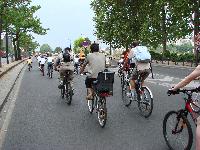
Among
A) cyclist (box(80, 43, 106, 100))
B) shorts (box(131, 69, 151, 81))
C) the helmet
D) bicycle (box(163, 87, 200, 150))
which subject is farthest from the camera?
the helmet

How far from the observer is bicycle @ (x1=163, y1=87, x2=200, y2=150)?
6438 millimetres

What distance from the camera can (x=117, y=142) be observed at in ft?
26.6

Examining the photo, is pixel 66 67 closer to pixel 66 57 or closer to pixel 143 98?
pixel 66 57

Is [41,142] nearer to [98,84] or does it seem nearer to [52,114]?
[98,84]

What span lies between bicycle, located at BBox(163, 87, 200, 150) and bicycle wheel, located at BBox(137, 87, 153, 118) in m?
3.11

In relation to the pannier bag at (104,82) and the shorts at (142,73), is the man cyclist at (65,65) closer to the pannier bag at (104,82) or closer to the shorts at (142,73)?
the shorts at (142,73)

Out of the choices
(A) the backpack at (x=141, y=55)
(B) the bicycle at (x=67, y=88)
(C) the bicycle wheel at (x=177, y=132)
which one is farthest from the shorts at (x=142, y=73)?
(C) the bicycle wheel at (x=177, y=132)

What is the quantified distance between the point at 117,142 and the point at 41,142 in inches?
53.8

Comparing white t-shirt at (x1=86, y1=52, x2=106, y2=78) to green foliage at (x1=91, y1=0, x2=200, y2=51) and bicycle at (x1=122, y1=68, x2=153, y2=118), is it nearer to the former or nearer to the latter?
bicycle at (x1=122, y1=68, x2=153, y2=118)

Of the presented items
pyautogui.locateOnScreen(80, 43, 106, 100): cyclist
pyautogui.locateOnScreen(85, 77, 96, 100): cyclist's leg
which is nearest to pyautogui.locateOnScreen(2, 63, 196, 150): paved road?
pyautogui.locateOnScreen(85, 77, 96, 100): cyclist's leg

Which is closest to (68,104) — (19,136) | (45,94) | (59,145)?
(45,94)

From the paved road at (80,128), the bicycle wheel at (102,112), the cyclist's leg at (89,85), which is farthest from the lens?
the cyclist's leg at (89,85)

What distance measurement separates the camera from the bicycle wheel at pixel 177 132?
21.4 ft

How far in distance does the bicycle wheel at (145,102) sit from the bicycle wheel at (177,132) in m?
3.11
